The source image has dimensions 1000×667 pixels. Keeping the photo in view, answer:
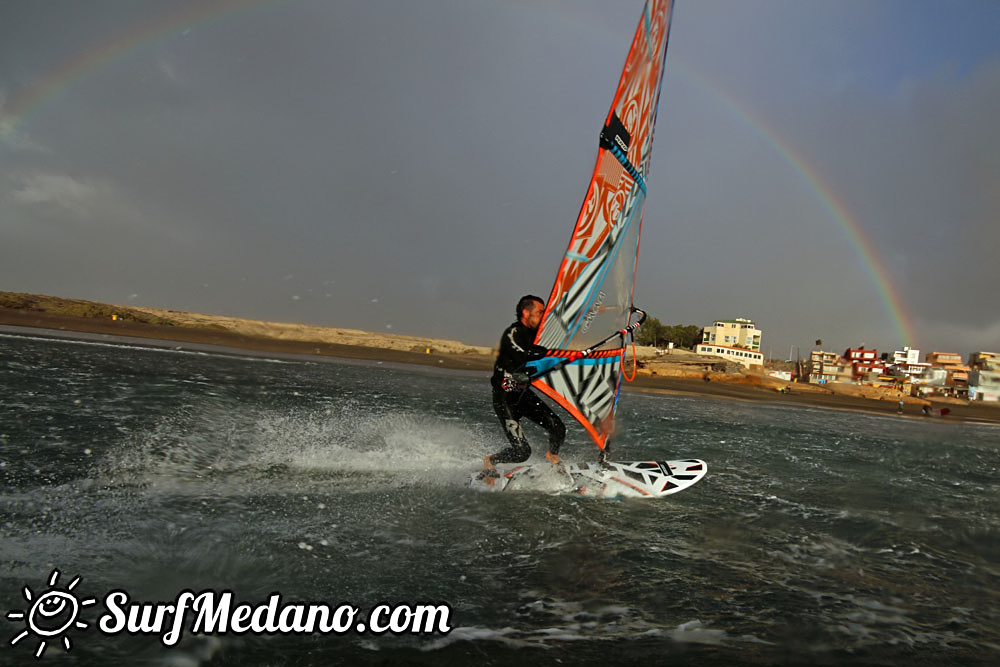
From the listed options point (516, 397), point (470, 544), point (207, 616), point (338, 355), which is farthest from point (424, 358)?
point (207, 616)

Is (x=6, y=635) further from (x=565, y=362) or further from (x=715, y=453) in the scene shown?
(x=715, y=453)

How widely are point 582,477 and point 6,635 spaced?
4.97 meters

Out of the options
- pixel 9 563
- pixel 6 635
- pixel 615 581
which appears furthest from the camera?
A: pixel 615 581

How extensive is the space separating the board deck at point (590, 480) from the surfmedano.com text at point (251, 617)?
3175mm

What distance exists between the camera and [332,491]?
575 cm

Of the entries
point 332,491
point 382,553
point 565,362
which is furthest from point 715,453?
point 382,553

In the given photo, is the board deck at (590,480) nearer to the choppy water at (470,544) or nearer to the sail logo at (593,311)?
the choppy water at (470,544)

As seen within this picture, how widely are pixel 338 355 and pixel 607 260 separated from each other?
24851 millimetres

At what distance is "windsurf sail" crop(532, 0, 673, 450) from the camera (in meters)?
5.82

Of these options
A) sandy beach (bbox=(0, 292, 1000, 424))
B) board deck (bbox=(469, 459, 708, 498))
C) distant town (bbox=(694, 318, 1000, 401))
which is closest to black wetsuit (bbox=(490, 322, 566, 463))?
board deck (bbox=(469, 459, 708, 498))

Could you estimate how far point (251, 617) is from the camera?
3.02 meters

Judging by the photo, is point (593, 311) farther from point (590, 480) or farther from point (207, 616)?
point (207, 616)

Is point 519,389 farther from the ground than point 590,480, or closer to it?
farther from the ground

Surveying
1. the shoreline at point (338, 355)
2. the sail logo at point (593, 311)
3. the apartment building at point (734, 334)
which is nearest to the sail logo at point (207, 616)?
the sail logo at point (593, 311)
